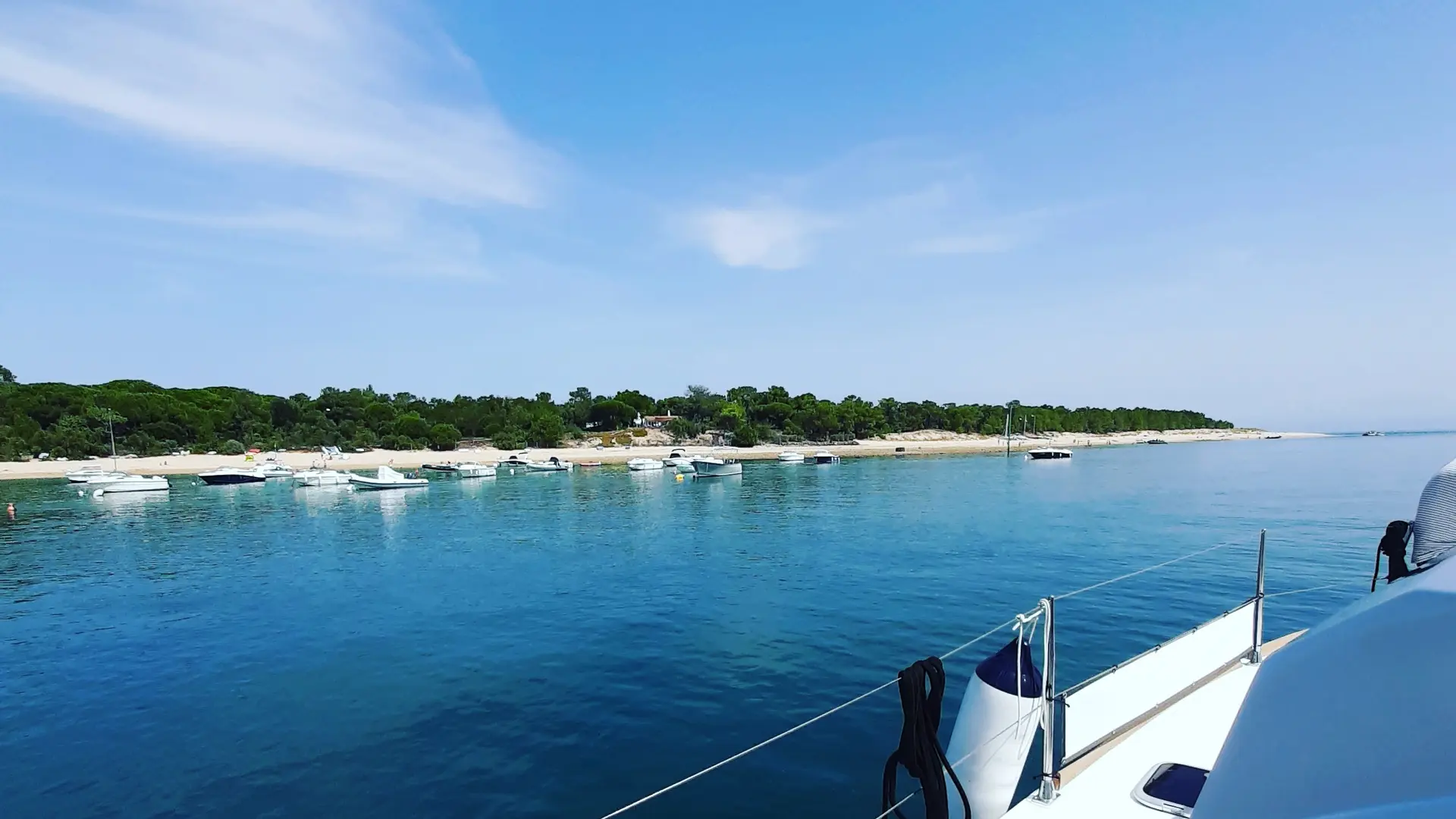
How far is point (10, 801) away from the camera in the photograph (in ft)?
33.5

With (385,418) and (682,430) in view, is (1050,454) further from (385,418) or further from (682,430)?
(385,418)

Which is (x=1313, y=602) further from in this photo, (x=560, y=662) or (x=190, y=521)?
(x=190, y=521)

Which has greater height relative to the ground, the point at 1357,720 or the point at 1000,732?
the point at 1357,720

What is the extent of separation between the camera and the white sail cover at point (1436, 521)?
4258 millimetres

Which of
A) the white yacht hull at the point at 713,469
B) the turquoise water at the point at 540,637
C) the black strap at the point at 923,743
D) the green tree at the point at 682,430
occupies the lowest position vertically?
the turquoise water at the point at 540,637

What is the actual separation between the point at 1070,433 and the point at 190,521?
187329mm

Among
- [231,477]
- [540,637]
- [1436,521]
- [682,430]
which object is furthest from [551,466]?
[1436,521]

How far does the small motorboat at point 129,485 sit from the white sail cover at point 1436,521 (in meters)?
78.6

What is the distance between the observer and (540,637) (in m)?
17.5

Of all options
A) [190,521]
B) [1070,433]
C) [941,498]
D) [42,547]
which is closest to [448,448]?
[190,521]

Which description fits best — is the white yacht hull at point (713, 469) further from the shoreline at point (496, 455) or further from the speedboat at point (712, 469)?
the shoreline at point (496, 455)

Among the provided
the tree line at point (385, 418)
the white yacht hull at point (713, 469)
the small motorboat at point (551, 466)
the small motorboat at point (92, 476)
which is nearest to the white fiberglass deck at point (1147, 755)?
the white yacht hull at point (713, 469)

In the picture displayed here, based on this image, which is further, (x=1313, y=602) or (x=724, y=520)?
(x=724, y=520)

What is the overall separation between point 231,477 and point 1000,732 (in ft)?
276
